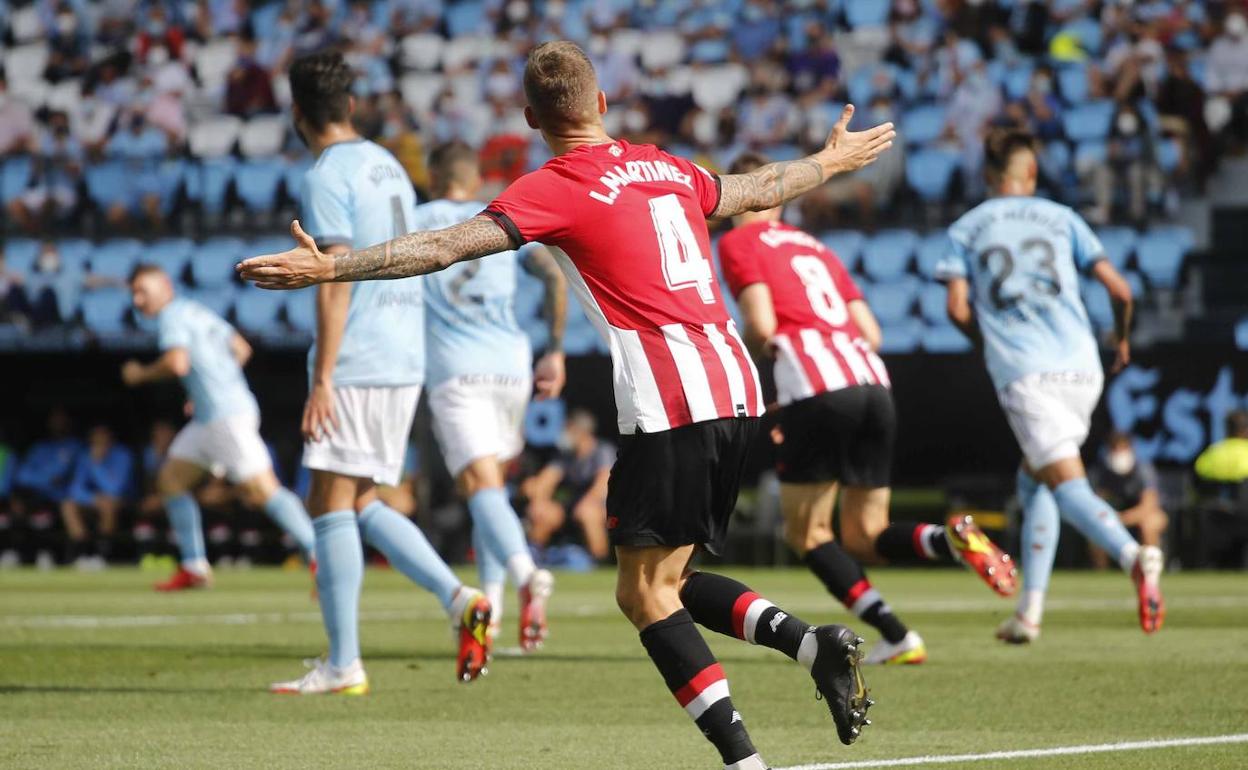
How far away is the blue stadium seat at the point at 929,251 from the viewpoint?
18.3 metres

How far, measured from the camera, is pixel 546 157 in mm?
20812

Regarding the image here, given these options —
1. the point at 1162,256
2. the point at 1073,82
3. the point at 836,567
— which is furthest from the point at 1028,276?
the point at 1073,82

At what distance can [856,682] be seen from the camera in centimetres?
460

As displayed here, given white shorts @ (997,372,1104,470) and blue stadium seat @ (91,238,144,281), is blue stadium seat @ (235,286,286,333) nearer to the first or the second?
blue stadium seat @ (91,238,144,281)

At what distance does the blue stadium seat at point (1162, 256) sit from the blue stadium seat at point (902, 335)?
7.16 ft

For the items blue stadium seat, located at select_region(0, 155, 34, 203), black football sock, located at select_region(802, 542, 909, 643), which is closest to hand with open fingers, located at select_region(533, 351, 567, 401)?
black football sock, located at select_region(802, 542, 909, 643)

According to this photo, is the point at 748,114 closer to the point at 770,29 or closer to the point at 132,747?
the point at 770,29

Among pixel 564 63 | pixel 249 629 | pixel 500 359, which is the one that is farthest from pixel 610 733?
pixel 249 629

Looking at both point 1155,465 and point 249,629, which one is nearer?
point 249,629

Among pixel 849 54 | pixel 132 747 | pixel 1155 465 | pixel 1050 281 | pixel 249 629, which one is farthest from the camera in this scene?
pixel 849 54

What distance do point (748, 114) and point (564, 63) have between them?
16.5 meters

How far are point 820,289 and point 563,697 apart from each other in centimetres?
230

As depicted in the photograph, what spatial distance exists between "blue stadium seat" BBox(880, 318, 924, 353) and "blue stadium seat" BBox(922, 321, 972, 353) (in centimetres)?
8

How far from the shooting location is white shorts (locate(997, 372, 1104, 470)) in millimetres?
9211
